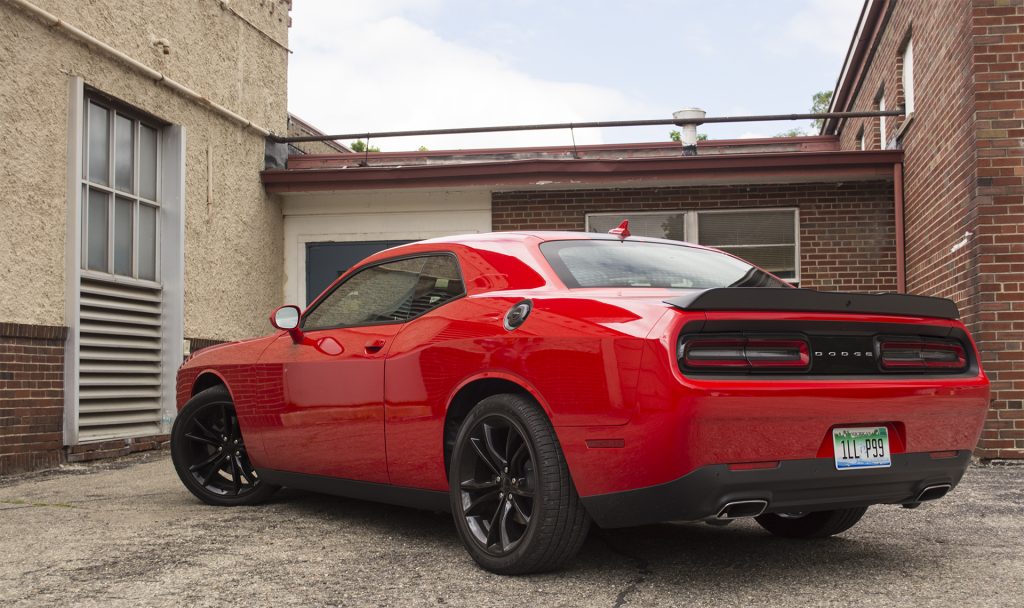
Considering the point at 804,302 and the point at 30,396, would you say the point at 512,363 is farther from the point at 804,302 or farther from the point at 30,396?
the point at 30,396

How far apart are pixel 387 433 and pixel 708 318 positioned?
5.67 feet

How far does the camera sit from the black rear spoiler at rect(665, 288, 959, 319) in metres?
3.41

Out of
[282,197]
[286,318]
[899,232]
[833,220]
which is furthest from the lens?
[282,197]

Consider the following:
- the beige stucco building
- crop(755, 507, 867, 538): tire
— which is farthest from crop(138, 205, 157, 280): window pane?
crop(755, 507, 867, 538): tire

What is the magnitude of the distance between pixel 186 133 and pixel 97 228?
172 cm

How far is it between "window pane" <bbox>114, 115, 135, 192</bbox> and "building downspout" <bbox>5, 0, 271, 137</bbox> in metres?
0.52

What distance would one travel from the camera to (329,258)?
1255cm

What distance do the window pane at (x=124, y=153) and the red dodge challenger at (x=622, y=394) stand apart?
5.63m

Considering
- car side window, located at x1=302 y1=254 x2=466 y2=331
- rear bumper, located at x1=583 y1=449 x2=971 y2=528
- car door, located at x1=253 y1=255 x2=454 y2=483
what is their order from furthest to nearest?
car door, located at x1=253 y1=255 x2=454 y2=483 → car side window, located at x1=302 y1=254 x2=466 y2=331 → rear bumper, located at x1=583 y1=449 x2=971 y2=528

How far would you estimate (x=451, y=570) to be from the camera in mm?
3988

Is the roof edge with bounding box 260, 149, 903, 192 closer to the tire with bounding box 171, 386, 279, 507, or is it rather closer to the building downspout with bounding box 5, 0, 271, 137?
the building downspout with bounding box 5, 0, 271, 137

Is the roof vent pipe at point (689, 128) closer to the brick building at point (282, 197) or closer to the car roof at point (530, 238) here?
the brick building at point (282, 197)

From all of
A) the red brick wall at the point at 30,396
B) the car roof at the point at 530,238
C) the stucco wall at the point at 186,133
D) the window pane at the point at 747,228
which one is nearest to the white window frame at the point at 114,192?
the stucco wall at the point at 186,133

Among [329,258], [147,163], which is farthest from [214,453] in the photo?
[329,258]
